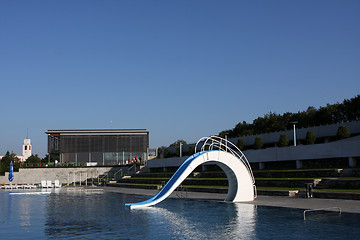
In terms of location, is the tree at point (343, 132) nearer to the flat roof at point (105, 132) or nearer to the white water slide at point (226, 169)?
the white water slide at point (226, 169)

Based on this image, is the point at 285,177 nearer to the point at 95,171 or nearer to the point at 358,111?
the point at 358,111

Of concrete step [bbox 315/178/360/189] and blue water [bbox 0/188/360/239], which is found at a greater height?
concrete step [bbox 315/178/360/189]

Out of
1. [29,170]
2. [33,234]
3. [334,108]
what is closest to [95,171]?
[29,170]

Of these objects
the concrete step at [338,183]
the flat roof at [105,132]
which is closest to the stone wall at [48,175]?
the flat roof at [105,132]

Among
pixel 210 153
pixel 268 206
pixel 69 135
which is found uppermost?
pixel 69 135

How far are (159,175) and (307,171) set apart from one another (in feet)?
69.2

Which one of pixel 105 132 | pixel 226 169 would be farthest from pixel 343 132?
pixel 105 132

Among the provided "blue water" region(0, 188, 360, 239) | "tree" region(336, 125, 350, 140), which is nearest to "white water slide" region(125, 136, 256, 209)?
"blue water" region(0, 188, 360, 239)

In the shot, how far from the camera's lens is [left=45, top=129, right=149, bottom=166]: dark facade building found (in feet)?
258

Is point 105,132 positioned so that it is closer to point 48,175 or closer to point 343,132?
point 48,175

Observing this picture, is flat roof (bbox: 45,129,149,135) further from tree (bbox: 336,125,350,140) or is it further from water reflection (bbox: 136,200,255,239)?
water reflection (bbox: 136,200,255,239)

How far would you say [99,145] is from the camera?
79562mm

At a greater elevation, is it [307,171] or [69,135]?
[69,135]

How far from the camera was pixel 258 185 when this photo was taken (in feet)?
96.5
